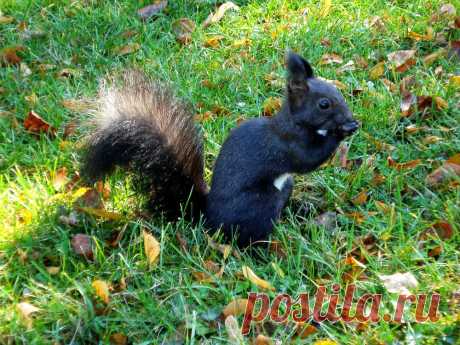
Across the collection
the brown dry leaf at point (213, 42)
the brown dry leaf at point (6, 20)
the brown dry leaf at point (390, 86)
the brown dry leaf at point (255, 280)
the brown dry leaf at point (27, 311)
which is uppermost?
the brown dry leaf at point (390, 86)

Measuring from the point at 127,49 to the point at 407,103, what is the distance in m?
1.68

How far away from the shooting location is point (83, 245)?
226cm

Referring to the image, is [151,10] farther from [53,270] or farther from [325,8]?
[53,270]

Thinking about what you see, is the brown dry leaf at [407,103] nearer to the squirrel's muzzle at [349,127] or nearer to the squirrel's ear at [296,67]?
the squirrel's muzzle at [349,127]

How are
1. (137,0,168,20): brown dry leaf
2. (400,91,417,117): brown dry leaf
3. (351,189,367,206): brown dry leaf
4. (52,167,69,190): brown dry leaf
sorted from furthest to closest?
(137,0,168,20): brown dry leaf, (400,91,417,117): brown dry leaf, (52,167,69,190): brown dry leaf, (351,189,367,206): brown dry leaf

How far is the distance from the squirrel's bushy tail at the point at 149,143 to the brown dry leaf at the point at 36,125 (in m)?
0.81

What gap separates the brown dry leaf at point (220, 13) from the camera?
3.91 meters

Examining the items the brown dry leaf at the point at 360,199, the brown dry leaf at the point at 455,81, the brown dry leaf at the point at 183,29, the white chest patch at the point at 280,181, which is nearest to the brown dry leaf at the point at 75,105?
the brown dry leaf at the point at 183,29

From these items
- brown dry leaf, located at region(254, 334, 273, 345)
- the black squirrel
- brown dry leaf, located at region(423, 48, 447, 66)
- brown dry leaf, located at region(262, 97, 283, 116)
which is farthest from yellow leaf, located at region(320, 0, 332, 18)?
brown dry leaf, located at region(254, 334, 273, 345)

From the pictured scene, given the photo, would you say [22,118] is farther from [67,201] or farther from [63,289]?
[63,289]

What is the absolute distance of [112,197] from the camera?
250 cm

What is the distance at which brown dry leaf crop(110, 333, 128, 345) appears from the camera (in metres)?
1.91

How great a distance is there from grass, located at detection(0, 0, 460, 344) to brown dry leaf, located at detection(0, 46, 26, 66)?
0.07 meters

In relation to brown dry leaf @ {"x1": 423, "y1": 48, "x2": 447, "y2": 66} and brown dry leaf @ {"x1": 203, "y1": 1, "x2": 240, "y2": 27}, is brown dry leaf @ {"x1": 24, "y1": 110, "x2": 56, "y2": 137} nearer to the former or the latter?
brown dry leaf @ {"x1": 203, "y1": 1, "x2": 240, "y2": 27}
